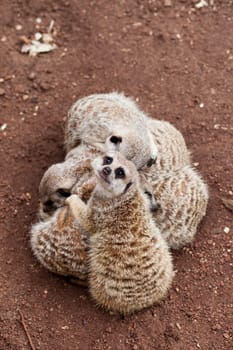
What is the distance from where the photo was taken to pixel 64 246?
3297 mm

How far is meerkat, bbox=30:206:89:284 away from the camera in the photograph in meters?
3.29

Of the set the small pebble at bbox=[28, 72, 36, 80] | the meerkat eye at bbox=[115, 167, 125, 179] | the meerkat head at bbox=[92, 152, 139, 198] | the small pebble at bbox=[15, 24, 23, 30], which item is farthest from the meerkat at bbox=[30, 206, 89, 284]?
the small pebble at bbox=[15, 24, 23, 30]

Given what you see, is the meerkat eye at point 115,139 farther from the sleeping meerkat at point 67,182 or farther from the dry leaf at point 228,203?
the dry leaf at point 228,203

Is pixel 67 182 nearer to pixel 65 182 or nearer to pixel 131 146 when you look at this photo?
pixel 65 182

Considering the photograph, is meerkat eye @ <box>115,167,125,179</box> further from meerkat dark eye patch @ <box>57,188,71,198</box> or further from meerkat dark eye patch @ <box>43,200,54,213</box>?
meerkat dark eye patch @ <box>43,200,54,213</box>

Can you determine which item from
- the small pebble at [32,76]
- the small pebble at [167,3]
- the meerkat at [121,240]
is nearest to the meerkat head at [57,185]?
the meerkat at [121,240]

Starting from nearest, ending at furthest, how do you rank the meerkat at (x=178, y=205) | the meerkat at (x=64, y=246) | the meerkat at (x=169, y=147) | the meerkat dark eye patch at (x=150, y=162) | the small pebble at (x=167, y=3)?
the meerkat at (x=64, y=246)
the meerkat at (x=178, y=205)
the meerkat dark eye patch at (x=150, y=162)
the meerkat at (x=169, y=147)
the small pebble at (x=167, y=3)

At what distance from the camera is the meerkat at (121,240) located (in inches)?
121

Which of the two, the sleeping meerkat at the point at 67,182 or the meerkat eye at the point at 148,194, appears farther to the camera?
the sleeping meerkat at the point at 67,182

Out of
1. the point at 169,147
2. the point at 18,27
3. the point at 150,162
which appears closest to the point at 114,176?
the point at 150,162

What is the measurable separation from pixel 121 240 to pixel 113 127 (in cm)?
91

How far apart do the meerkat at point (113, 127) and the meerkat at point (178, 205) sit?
16 cm

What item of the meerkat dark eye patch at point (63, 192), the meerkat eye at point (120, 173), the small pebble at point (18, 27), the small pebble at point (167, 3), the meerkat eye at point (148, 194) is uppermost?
the meerkat eye at point (120, 173)

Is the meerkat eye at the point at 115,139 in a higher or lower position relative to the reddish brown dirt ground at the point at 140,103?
higher
